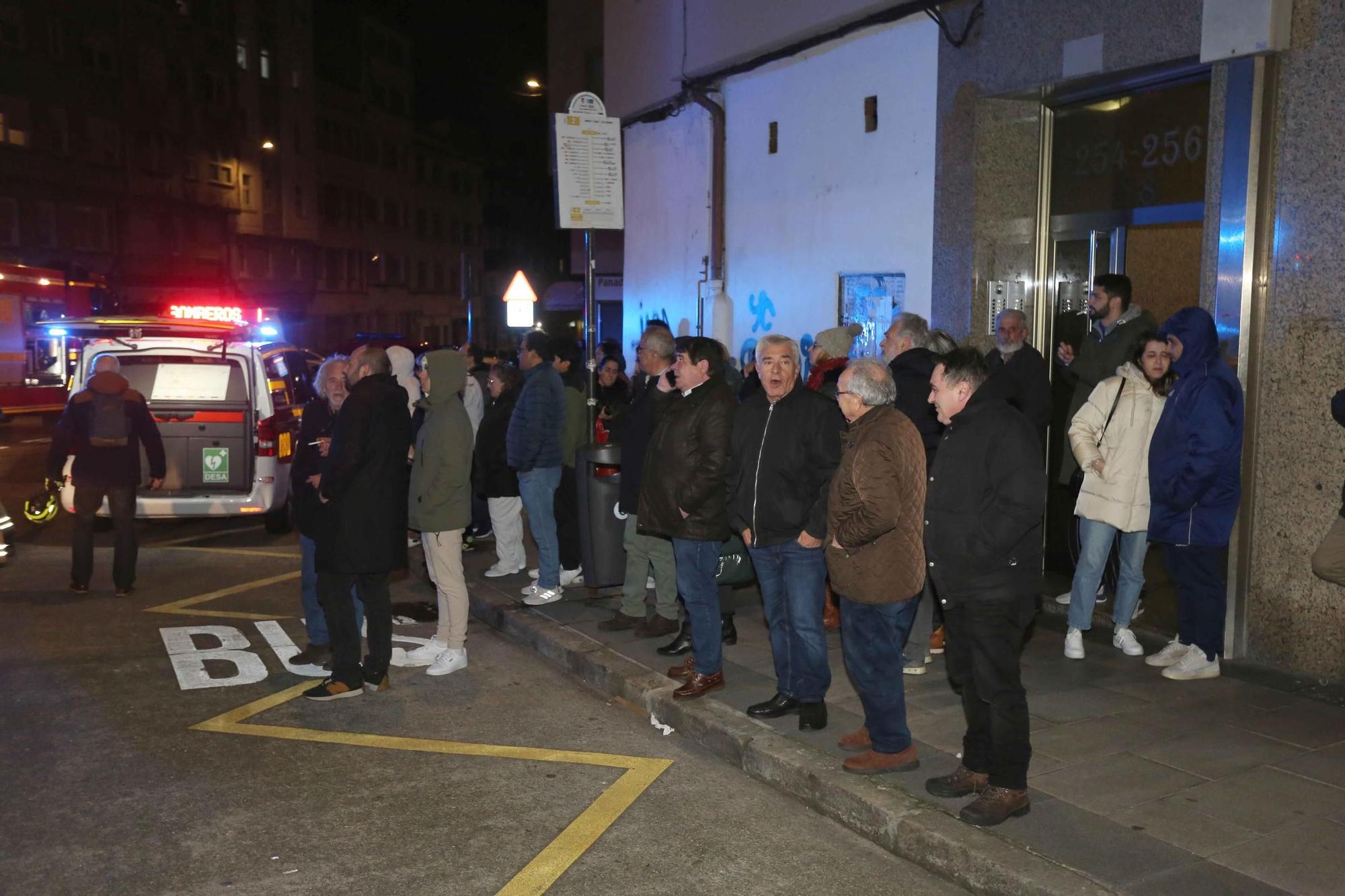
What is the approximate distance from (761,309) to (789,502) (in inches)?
265

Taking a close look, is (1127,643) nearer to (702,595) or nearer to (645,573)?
(702,595)

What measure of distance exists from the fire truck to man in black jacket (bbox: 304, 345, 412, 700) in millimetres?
20553

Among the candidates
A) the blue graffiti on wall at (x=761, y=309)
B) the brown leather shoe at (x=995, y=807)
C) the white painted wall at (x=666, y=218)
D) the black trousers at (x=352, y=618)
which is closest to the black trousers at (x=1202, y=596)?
the brown leather shoe at (x=995, y=807)

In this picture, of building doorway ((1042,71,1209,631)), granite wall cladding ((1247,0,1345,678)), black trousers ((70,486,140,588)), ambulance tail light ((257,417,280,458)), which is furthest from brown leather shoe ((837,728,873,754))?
ambulance tail light ((257,417,280,458))

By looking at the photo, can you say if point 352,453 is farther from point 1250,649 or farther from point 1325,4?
point 1325,4

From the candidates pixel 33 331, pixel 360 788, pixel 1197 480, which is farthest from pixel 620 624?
pixel 33 331

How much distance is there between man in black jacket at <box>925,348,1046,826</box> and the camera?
4613 millimetres

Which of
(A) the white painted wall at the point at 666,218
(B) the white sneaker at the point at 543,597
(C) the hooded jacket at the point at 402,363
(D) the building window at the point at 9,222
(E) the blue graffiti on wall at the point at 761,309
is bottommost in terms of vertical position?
(B) the white sneaker at the point at 543,597

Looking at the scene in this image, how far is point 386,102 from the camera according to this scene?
6372cm

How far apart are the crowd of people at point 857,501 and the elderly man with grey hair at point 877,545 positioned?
10 millimetres

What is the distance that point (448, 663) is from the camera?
24.1 ft

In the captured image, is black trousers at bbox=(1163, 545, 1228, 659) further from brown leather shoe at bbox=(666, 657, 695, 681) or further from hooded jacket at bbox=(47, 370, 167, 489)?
hooded jacket at bbox=(47, 370, 167, 489)

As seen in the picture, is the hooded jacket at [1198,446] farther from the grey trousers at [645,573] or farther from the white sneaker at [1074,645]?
the grey trousers at [645,573]

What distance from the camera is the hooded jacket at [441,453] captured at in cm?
701
